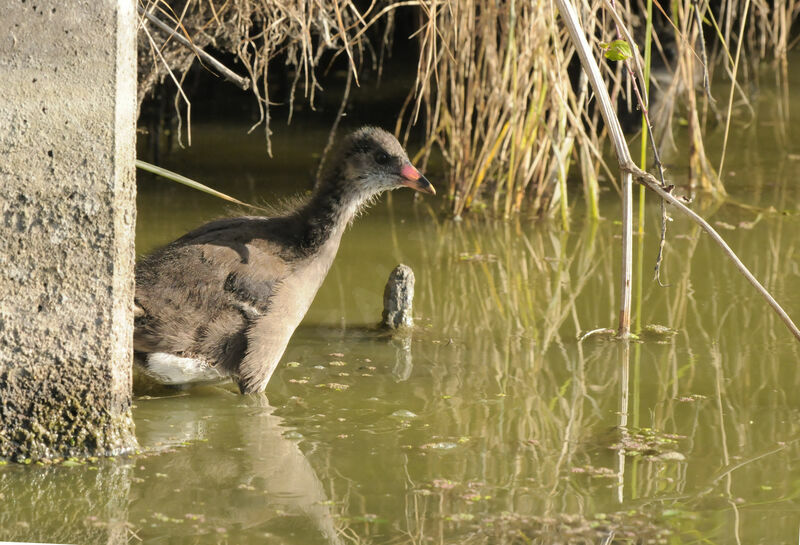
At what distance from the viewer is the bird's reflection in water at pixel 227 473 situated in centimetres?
→ 325

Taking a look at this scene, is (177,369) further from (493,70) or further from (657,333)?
(493,70)

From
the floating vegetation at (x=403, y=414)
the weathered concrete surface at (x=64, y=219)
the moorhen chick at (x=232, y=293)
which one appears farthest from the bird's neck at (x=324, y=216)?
the weathered concrete surface at (x=64, y=219)

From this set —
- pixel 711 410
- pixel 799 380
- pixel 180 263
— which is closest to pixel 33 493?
pixel 180 263

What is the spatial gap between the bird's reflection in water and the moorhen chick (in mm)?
154

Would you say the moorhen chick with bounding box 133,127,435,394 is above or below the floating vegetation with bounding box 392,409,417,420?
above

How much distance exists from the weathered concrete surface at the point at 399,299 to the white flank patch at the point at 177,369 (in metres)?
0.93

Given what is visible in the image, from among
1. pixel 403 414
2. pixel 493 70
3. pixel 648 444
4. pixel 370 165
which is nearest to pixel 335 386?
pixel 403 414

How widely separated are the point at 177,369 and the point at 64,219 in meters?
0.97

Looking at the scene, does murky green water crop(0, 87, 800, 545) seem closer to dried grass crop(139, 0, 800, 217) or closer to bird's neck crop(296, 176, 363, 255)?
dried grass crop(139, 0, 800, 217)

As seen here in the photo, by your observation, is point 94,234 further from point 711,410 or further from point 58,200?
point 711,410

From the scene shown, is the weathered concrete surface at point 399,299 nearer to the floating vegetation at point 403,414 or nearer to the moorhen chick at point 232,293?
the moorhen chick at point 232,293

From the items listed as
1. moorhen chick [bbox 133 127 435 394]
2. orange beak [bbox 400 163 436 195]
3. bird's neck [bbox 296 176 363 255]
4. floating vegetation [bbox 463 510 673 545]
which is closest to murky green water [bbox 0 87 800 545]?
floating vegetation [bbox 463 510 673 545]

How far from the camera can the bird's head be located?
4664 millimetres

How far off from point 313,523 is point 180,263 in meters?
1.41
